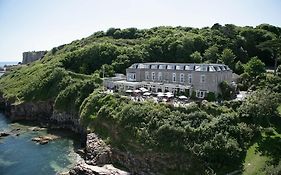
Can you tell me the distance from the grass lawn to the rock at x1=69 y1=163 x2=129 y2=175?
15.3m

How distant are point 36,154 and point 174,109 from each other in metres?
23.6

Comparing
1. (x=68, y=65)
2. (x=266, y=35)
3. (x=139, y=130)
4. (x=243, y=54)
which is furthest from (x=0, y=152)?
(x=266, y=35)

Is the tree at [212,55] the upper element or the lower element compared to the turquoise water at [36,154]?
upper

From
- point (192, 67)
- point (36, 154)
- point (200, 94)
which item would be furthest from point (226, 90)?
point (36, 154)

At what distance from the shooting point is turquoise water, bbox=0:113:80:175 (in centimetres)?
4478

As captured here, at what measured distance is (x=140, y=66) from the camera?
65.5 m

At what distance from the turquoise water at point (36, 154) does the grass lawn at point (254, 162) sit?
80.9 ft

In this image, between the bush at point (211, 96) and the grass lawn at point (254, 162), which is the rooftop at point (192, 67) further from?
the grass lawn at point (254, 162)

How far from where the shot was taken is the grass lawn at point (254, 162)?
35.2m

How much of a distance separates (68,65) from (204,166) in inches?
2382

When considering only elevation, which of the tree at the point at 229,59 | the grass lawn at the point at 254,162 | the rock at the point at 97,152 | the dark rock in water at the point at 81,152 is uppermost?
the tree at the point at 229,59

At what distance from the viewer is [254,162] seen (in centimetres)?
3684

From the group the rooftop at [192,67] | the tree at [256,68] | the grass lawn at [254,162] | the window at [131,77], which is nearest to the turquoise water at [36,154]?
the window at [131,77]

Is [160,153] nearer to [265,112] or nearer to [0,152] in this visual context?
[265,112]
